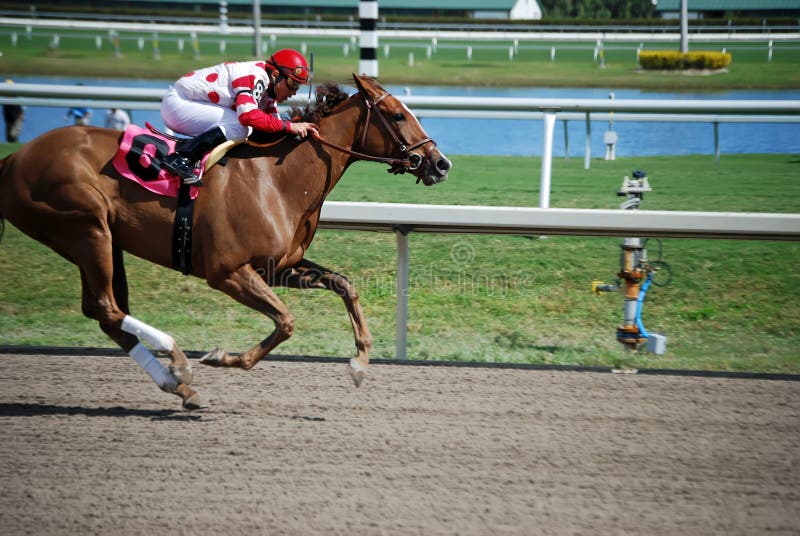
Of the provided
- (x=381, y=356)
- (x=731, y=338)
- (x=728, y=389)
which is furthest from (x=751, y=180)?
(x=381, y=356)

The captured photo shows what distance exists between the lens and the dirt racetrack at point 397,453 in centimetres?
323

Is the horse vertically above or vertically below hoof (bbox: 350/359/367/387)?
above

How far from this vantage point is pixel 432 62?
108ft

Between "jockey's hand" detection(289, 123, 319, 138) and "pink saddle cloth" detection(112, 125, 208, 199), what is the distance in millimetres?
450

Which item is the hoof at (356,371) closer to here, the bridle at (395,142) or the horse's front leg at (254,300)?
the horse's front leg at (254,300)

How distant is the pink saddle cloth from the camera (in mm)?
4402

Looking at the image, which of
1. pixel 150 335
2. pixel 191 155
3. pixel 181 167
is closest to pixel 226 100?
pixel 191 155

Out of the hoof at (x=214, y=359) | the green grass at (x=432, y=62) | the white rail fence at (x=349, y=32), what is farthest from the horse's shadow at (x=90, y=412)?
the white rail fence at (x=349, y=32)

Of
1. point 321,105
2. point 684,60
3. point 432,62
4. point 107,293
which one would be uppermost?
point 432,62

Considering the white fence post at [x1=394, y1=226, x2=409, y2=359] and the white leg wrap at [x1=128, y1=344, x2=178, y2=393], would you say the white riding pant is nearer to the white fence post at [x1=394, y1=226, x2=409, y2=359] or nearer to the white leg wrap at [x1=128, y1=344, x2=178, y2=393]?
the white leg wrap at [x1=128, y1=344, x2=178, y2=393]

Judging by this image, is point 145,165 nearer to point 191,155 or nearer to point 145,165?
point 145,165

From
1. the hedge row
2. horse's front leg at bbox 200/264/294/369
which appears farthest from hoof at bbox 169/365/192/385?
the hedge row

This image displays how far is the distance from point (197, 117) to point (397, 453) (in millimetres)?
1969

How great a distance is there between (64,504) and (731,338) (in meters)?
4.34
